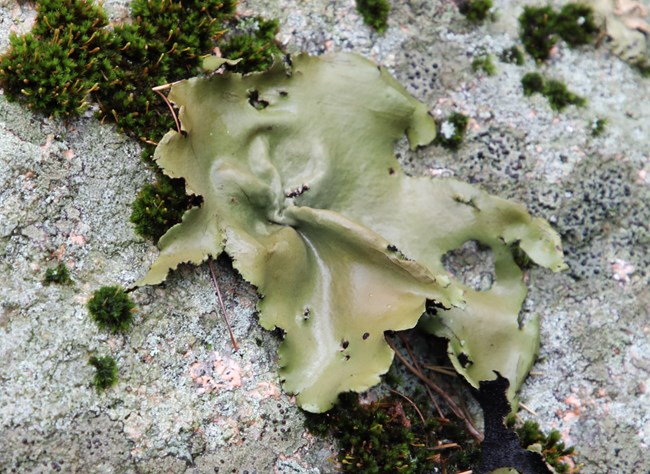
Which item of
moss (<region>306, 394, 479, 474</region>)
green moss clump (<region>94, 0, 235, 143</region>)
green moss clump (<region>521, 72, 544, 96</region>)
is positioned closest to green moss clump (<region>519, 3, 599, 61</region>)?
green moss clump (<region>521, 72, 544, 96</region>)

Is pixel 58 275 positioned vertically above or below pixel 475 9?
below

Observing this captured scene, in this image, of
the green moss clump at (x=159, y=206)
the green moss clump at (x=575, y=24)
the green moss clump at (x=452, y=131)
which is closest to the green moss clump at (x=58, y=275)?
the green moss clump at (x=159, y=206)

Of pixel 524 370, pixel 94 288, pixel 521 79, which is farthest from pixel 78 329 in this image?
pixel 521 79

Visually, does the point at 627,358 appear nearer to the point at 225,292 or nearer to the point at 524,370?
the point at 524,370

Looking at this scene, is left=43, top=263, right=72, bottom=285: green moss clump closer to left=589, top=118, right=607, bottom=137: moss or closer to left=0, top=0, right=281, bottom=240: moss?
left=0, top=0, right=281, bottom=240: moss

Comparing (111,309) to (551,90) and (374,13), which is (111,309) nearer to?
(374,13)

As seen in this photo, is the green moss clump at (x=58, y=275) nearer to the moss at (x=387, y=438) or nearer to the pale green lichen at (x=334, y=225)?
the pale green lichen at (x=334, y=225)

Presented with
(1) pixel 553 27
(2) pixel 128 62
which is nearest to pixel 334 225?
(2) pixel 128 62
